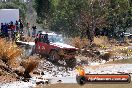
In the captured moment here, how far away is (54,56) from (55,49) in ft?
1.79

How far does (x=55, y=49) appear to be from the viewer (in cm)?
2667

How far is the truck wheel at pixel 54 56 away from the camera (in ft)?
88.2

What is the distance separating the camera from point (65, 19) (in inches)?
1893

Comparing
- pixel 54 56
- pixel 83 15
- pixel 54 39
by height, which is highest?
pixel 83 15

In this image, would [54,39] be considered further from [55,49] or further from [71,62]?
[71,62]

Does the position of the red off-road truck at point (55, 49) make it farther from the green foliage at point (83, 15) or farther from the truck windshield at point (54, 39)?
the green foliage at point (83, 15)

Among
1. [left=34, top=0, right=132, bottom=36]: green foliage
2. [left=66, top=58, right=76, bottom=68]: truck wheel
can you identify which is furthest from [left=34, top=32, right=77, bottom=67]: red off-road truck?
[left=34, top=0, right=132, bottom=36]: green foliage

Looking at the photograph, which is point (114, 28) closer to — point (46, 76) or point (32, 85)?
point (46, 76)

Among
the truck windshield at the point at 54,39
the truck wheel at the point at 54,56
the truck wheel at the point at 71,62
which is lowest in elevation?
the truck wheel at the point at 71,62

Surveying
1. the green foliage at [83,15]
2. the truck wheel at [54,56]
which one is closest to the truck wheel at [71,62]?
the truck wheel at [54,56]

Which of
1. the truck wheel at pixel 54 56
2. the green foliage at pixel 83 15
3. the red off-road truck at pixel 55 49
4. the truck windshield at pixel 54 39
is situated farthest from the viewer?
the green foliage at pixel 83 15

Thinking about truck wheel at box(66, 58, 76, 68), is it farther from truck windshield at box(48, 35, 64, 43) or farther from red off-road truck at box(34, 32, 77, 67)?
truck windshield at box(48, 35, 64, 43)

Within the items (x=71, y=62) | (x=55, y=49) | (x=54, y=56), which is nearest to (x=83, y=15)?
(x=71, y=62)

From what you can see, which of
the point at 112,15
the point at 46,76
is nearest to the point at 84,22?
the point at 112,15
